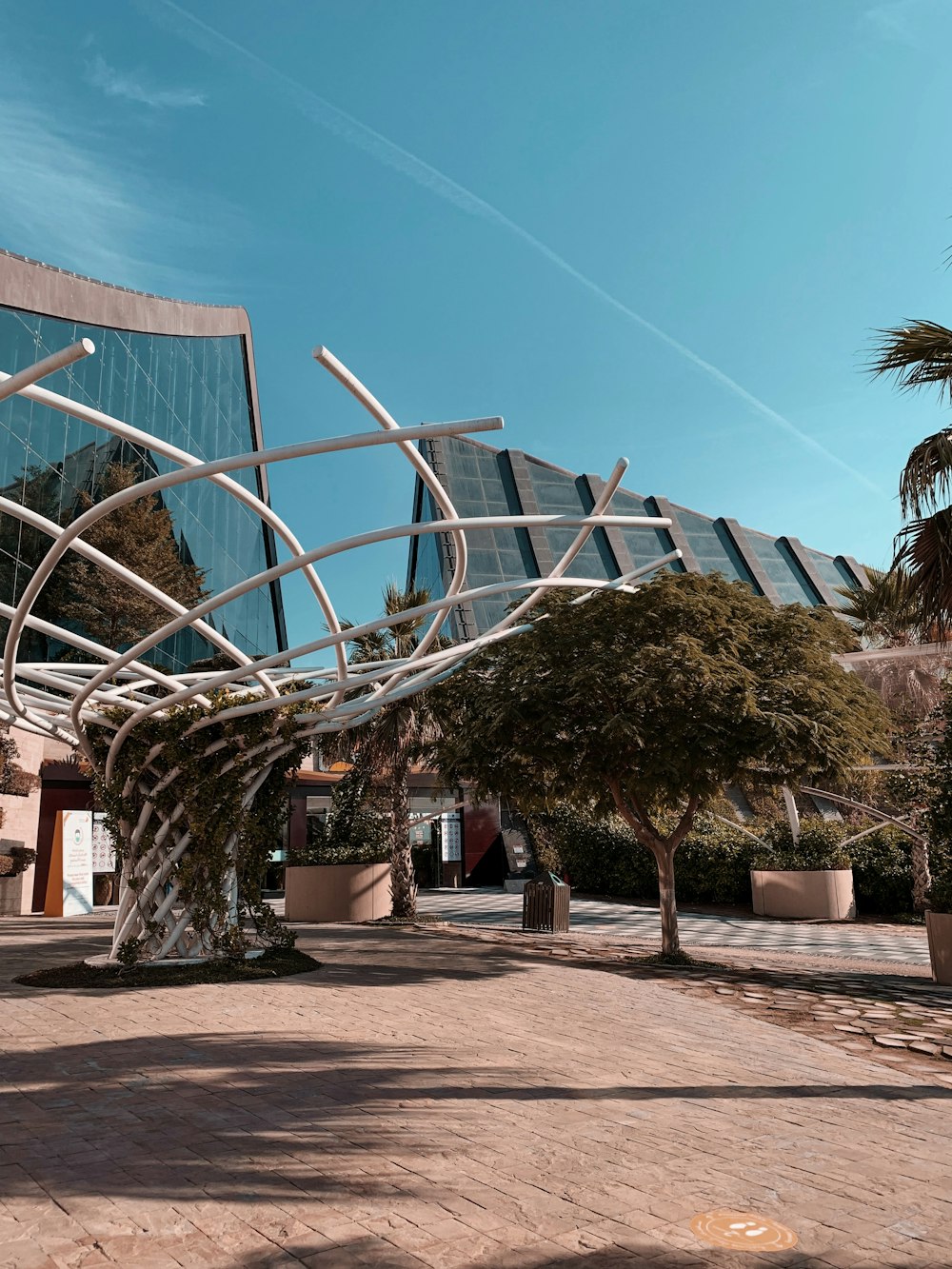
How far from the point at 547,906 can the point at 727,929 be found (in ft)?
14.7

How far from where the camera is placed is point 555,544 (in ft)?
153

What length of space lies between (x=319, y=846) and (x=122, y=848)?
934 cm

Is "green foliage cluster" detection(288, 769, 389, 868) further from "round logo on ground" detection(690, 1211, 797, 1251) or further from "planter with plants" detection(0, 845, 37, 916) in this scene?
"round logo on ground" detection(690, 1211, 797, 1251)

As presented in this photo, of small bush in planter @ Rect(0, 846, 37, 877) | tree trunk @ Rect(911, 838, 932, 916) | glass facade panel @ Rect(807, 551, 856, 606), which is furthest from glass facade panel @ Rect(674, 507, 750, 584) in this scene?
small bush in planter @ Rect(0, 846, 37, 877)

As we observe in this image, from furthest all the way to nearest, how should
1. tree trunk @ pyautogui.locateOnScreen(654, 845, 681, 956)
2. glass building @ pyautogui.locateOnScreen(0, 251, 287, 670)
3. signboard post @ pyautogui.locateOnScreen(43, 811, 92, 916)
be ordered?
glass building @ pyautogui.locateOnScreen(0, 251, 287, 670) → signboard post @ pyautogui.locateOnScreen(43, 811, 92, 916) → tree trunk @ pyautogui.locateOnScreen(654, 845, 681, 956)

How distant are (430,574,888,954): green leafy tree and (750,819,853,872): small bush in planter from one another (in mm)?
9532

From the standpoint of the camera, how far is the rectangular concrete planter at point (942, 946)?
11.5m

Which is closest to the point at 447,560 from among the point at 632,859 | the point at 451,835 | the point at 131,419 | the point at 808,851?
the point at 451,835

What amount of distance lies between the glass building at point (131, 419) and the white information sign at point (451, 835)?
9712 millimetres

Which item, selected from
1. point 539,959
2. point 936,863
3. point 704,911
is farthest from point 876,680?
point 539,959

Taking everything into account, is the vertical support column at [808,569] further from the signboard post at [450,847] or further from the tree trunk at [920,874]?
the tree trunk at [920,874]

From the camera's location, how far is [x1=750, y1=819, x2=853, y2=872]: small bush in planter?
2200 cm

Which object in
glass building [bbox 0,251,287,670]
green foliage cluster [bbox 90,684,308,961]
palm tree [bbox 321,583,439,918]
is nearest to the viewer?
green foliage cluster [bbox 90,684,308,961]

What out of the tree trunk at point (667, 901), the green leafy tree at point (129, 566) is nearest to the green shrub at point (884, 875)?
the tree trunk at point (667, 901)
